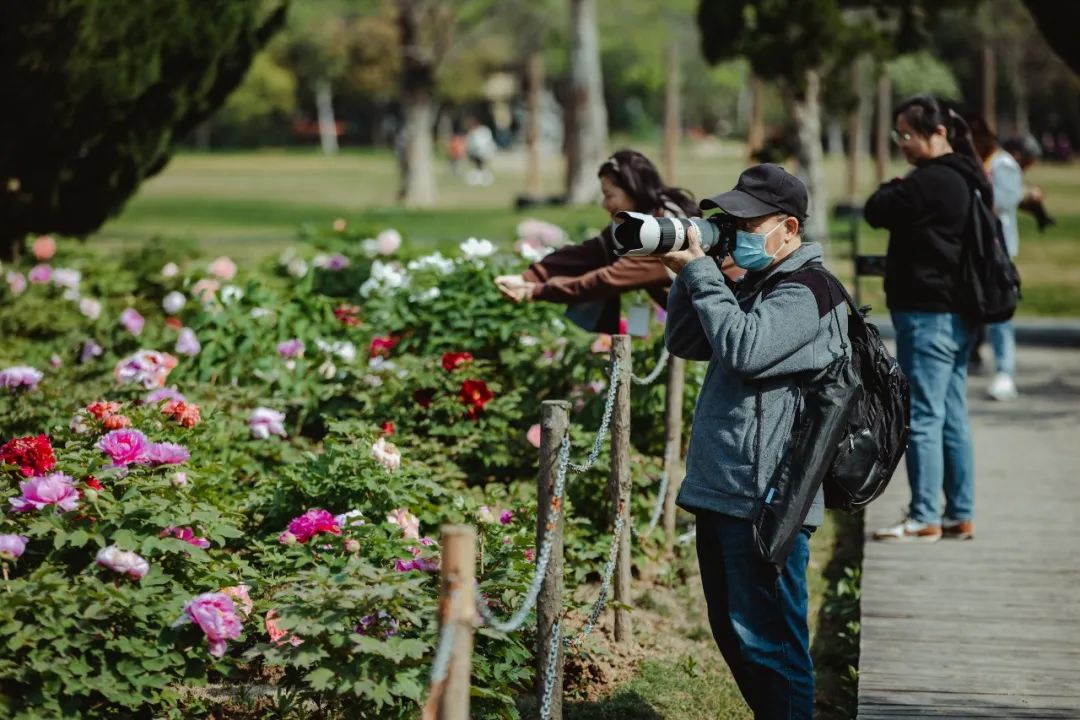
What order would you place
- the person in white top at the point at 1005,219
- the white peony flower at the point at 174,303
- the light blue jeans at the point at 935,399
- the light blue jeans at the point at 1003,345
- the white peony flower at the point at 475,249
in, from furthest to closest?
the light blue jeans at the point at 1003,345 → the person in white top at the point at 1005,219 → the white peony flower at the point at 174,303 → the white peony flower at the point at 475,249 → the light blue jeans at the point at 935,399

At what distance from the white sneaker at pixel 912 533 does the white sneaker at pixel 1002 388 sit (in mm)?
3601

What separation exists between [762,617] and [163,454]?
1966 millimetres

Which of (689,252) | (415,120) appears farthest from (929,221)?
(415,120)

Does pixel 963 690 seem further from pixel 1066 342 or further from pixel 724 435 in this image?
pixel 1066 342

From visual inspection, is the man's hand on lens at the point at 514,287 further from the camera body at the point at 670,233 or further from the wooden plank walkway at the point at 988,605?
the camera body at the point at 670,233

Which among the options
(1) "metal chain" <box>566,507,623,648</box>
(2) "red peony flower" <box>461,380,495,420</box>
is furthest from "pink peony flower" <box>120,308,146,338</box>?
(1) "metal chain" <box>566,507,623,648</box>

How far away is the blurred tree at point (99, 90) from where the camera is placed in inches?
373

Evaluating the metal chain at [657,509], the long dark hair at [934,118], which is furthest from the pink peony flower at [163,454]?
the long dark hair at [934,118]

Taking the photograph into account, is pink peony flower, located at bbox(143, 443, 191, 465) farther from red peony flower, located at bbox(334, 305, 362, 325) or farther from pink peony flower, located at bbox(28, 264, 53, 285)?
pink peony flower, located at bbox(28, 264, 53, 285)

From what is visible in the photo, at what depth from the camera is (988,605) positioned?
19.5 feet

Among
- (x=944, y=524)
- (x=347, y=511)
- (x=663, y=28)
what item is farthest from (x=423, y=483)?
(x=663, y=28)

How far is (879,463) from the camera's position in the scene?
13.4 ft

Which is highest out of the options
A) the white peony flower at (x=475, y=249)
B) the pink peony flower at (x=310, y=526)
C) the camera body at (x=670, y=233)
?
the camera body at (x=670, y=233)

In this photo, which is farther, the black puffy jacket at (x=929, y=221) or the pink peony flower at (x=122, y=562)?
the black puffy jacket at (x=929, y=221)
